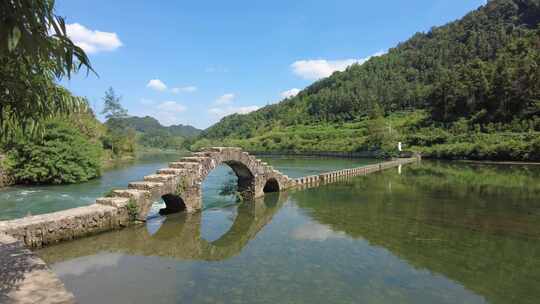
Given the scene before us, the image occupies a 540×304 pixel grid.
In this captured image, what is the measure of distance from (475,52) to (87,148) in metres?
141

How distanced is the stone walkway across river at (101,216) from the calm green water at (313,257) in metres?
0.57

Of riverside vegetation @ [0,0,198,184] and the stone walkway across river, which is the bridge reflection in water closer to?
the stone walkway across river

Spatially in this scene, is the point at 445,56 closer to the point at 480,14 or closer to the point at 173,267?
the point at 480,14

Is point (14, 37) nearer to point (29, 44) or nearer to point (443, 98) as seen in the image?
point (29, 44)

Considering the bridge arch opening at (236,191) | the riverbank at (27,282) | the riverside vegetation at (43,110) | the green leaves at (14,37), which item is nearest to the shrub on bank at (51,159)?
the riverside vegetation at (43,110)

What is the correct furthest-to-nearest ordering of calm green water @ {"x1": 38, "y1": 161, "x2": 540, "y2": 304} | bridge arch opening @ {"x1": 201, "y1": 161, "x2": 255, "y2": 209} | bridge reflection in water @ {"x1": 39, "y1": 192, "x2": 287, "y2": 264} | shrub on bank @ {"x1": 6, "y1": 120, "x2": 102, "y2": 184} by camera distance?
shrub on bank @ {"x1": 6, "y1": 120, "x2": 102, "y2": 184}
bridge arch opening @ {"x1": 201, "y1": 161, "x2": 255, "y2": 209}
bridge reflection in water @ {"x1": 39, "y1": 192, "x2": 287, "y2": 264}
calm green water @ {"x1": 38, "y1": 161, "x2": 540, "y2": 304}

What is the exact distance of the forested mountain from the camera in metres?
73.2

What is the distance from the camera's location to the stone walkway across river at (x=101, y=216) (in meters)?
6.32

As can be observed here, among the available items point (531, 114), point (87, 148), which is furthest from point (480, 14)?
point (87, 148)

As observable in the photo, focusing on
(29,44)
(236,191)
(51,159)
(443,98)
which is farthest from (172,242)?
(443,98)

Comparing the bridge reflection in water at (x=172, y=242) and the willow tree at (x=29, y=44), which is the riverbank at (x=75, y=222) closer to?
the bridge reflection in water at (x=172, y=242)

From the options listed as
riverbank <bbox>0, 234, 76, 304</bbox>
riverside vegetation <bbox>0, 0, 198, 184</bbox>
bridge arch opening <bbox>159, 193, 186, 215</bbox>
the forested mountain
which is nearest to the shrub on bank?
riverside vegetation <bbox>0, 0, 198, 184</bbox>

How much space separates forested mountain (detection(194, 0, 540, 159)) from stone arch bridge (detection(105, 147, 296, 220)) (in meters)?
52.0

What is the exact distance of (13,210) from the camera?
1867 cm
